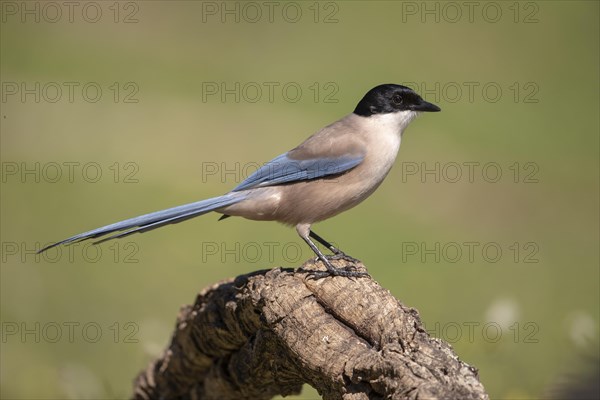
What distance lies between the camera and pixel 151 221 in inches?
171

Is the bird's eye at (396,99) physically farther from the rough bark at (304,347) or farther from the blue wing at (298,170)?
the rough bark at (304,347)

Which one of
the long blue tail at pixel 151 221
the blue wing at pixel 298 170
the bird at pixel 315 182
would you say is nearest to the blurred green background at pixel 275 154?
the bird at pixel 315 182

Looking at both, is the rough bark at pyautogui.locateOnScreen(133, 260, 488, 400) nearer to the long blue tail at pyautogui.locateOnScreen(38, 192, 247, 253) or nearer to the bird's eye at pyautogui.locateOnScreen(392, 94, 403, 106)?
the long blue tail at pyautogui.locateOnScreen(38, 192, 247, 253)

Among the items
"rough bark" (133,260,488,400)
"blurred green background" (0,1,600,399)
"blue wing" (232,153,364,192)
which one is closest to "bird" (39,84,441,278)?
"blue wing" (232,153,364,192)

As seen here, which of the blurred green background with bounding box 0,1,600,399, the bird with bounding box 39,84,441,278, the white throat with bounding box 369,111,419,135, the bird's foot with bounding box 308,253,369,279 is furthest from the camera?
the blurred green background with bounding box 0,1,600,399

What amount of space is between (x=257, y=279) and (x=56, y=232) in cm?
508

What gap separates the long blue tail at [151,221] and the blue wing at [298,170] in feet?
0.82

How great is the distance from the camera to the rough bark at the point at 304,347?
323cm

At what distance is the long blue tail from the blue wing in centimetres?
25

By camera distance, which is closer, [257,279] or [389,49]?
[257,279]

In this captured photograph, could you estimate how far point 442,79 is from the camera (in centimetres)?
1137

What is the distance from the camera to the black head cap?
5176 millimetres

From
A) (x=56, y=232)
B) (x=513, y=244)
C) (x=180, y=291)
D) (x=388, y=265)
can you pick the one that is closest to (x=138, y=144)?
(x=56, y=232)

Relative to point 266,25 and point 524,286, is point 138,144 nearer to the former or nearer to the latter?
point 266,25
